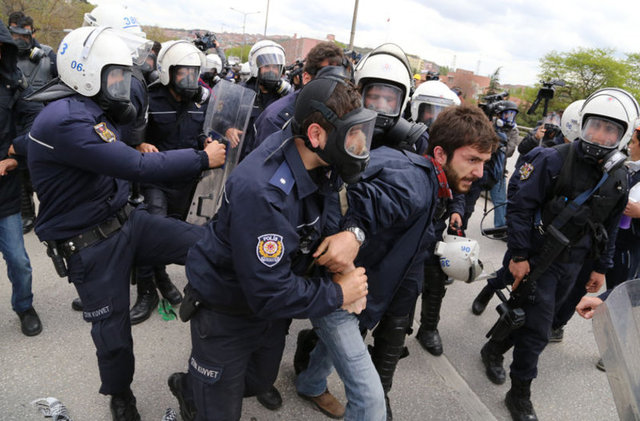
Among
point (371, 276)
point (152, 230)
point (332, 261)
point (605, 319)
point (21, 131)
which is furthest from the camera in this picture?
point (21, 131)

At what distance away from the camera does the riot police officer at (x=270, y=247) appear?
4.94 feet

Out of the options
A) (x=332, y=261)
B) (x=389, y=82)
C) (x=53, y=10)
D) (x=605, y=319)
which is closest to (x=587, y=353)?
(x=605, y=319)

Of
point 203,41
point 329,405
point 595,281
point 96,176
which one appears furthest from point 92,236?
point 203,41

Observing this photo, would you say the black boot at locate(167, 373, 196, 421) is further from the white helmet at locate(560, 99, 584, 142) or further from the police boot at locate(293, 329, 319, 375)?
the white helmet at locate(560, 99, 584, 142)

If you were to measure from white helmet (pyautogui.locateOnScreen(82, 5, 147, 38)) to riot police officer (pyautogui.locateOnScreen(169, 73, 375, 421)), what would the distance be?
10.2 feet

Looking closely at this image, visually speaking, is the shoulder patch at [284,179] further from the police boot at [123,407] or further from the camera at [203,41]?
the camera at [203,41]

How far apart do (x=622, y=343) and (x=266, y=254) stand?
49.5 inches

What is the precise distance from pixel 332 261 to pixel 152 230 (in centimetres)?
131

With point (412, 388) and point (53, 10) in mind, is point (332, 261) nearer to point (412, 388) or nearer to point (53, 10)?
point (412, 388)

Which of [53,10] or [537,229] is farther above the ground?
[53,10]

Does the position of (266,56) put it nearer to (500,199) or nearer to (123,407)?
(123,407)

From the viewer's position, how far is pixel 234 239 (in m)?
1.53

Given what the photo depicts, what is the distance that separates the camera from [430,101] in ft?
12.7

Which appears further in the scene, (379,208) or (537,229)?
Result: (537,229)
